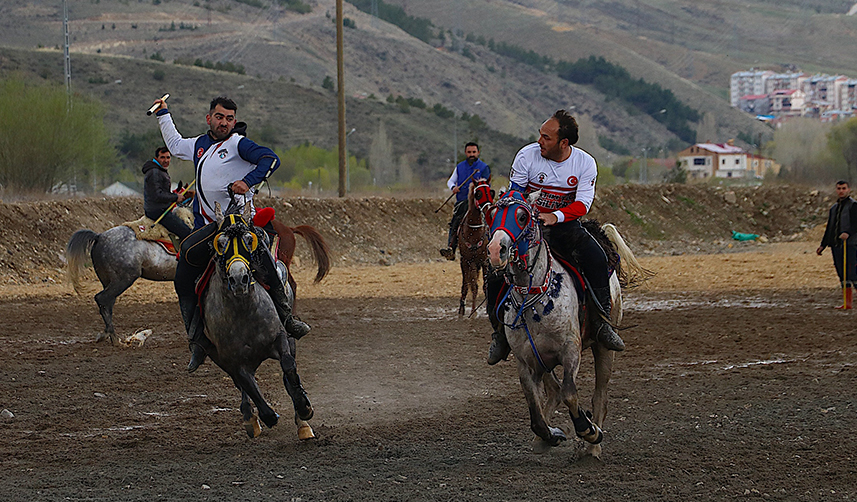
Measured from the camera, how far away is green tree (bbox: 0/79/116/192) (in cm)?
3120

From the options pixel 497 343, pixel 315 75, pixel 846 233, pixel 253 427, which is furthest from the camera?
pixel 315 75

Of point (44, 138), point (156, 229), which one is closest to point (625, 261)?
point (156, 229)

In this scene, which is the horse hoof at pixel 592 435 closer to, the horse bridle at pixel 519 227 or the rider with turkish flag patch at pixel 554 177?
the horse bridle at pixel 519 227

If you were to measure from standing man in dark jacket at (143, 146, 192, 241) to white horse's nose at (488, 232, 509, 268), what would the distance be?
25.0ft

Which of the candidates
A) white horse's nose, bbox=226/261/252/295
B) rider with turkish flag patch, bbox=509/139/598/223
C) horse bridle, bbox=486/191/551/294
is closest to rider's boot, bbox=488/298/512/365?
horse bridle, bbox=486/191/551/294

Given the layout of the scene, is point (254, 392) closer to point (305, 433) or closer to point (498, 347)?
point (305, 433)

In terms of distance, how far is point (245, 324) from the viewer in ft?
24.0

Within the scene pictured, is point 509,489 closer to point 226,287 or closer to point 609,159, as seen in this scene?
point 226,287

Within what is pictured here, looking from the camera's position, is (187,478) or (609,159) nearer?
(187,478)

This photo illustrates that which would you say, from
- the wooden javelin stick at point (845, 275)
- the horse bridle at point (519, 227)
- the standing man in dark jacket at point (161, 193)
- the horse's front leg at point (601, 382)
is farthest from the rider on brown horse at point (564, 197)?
the wooden javelin stick at point (845, 275)

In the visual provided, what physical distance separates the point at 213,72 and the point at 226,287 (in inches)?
3221

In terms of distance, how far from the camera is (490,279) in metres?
7.25

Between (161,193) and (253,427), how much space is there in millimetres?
6564

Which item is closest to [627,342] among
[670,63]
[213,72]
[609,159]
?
[213,72]
